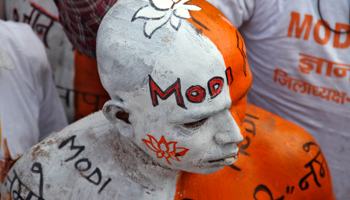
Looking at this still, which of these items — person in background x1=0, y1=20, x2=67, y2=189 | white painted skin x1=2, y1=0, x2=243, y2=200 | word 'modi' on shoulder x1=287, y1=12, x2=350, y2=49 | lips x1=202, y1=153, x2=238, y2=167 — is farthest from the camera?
word 'modi' on shoulder x1=287, y1=12, x2=350, y2=49

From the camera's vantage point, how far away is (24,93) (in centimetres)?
146

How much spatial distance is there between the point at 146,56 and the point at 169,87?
0.08 m

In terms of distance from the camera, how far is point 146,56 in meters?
0.78

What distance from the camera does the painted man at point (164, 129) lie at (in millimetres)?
791

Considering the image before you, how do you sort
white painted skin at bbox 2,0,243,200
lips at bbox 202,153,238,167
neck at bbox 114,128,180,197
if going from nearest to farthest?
white painted skin at bbox 2,0,243,200
lips at bbox 202,153,238,167
neck at bbox 114,128,180,197

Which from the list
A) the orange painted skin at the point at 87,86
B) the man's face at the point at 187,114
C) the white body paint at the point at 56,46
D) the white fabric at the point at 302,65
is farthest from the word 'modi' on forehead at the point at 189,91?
the white body paint at the point at 56,46

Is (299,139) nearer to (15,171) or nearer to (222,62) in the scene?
(222,62)

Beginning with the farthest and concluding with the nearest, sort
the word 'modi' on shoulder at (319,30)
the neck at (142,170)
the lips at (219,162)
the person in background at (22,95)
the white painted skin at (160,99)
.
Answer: the word 'modi' on shoulder at (319,30)
the person in background at (22,95)
the neck at (142,170)
the lips at (219,162)
the white painted skin at (160,99)

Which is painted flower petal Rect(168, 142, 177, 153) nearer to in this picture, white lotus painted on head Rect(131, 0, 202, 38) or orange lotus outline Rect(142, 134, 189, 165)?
orange lotus outline Rect(142, 134, 189, 165)

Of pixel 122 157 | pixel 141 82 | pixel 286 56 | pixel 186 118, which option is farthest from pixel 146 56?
pixel 286 56

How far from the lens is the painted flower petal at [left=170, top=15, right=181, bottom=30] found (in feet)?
2.61

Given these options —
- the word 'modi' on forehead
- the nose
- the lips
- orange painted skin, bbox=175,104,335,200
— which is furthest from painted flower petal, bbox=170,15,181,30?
orange painted skin, bbox=175,104,335,200

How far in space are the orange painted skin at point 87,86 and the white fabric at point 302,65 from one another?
64 cm

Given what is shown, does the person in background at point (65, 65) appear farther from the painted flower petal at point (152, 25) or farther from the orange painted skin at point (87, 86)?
the painted flower petal at point (152, 25)
